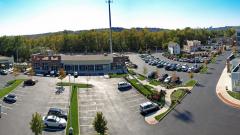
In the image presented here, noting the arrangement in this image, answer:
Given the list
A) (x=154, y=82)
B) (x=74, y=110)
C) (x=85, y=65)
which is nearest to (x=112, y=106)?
(x=74, y=110)

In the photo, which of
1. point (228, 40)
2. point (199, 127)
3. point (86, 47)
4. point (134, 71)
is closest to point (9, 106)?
point (199, 127)

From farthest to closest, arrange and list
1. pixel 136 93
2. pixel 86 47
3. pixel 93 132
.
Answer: pixel 86 47 → pixel 136 93 → pixel 93 132

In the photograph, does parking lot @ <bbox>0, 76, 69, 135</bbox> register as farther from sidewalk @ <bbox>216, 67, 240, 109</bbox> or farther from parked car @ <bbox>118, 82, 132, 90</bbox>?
sidewalk @ <bbox>216, 67, 240, 109</bbox>

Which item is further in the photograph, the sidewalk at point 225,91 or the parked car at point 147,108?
the sidewalk at point 225,91

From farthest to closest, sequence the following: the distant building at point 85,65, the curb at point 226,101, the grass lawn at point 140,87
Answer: the distant building at point 85,65 → the grass lawn at point 140,87 → the curb at point 226,101

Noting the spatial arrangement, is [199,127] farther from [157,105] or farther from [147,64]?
[147,64]

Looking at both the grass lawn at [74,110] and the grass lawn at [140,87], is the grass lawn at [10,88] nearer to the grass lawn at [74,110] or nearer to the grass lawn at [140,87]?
the grass lawn at [74,110]

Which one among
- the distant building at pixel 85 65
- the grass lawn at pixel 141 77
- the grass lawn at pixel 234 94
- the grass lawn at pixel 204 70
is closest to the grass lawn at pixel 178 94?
the grass lawn at pixel 234 94

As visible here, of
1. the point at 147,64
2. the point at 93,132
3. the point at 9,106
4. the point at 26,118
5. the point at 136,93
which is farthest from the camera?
the point at 147,64

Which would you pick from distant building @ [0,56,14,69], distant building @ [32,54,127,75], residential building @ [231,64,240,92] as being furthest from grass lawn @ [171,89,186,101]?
distant building @ [0,56,14,69]
